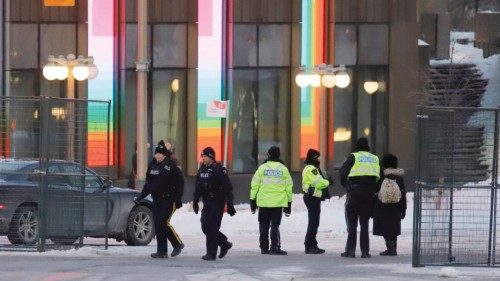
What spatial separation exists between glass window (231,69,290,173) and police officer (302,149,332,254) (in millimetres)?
15477

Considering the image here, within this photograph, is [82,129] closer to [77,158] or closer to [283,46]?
[77,158]

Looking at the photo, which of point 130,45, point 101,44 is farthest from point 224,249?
point 130,45

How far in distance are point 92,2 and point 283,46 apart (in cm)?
571

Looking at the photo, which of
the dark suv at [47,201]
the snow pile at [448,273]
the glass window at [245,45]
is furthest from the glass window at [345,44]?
the snow pile at [448,273]

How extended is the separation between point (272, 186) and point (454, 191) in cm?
443

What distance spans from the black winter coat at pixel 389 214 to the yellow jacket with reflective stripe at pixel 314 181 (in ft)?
2.99

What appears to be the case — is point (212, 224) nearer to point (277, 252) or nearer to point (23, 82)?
point (277, 252)

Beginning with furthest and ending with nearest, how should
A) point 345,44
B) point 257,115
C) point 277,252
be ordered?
1. point 345,44
2. point 257,115
3. point 277,252

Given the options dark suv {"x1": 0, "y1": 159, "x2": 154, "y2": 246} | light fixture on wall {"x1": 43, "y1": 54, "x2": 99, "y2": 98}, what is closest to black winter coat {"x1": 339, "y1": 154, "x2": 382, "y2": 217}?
dark suv {"x1": 0, "y1": 159, "x2": 154, "y2": 246}

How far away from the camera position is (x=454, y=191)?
18.8 metres

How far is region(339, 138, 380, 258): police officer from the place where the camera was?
72.7 ft

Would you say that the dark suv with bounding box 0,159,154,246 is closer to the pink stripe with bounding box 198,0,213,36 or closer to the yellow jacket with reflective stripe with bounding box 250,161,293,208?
the yellow jacket with reflective stripe with bounding box 250,161,293,208

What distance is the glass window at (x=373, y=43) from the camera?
40.9 meters

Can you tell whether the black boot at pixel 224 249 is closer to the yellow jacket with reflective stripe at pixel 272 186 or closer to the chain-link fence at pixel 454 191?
the yellow jacket with reflective stripe at pixel 272 186
